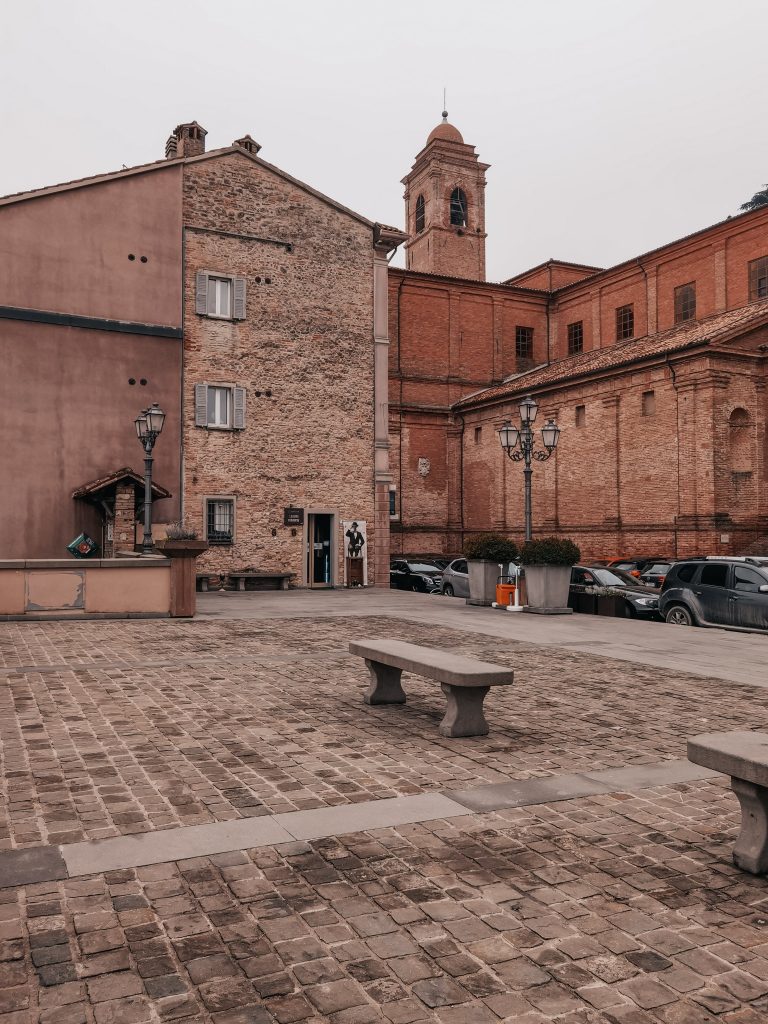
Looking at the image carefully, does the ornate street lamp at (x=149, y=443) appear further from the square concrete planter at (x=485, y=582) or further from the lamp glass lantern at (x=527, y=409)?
the lamp glass lantern at (x=527, y=409)

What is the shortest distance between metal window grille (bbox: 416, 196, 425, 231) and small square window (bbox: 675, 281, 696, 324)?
2103 cm

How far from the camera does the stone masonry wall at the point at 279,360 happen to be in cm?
2627

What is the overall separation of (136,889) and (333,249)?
27000 millimetres

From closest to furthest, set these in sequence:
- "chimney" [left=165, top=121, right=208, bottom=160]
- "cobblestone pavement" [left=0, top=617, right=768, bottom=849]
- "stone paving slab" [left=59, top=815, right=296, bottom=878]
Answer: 1. "stone paving slab" [left=59, top=815, right=296, bottom=878]
2. "cobblestone pavement" [left=0, top=617, right=768, bottom=849]
3. "chimney" [left=165, top=121, right=208, bottom=160]

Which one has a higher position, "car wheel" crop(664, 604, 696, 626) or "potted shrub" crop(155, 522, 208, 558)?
"potted shrub" crop(155, 522, 208, 558)

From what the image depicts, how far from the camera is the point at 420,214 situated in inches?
2162

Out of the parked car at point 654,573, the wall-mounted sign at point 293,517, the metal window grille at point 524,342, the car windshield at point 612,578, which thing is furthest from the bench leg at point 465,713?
the metal window grille at point 524,342

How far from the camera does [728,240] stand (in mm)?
35844

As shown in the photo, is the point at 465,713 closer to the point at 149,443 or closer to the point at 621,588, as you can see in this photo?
the point at 149,443

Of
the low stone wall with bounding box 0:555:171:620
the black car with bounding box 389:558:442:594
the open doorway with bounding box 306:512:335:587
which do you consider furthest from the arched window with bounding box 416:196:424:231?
the low stone wall with bounding box 0:555:171:620

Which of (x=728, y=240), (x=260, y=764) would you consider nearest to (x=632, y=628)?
(x=260, y=764)

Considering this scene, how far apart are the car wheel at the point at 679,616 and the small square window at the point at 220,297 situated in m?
16.8

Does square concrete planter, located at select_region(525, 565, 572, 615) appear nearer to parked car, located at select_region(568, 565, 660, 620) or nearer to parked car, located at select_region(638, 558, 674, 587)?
parked car, located at select_region(568, 565, 660, 620)

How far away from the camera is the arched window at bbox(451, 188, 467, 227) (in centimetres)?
5312
